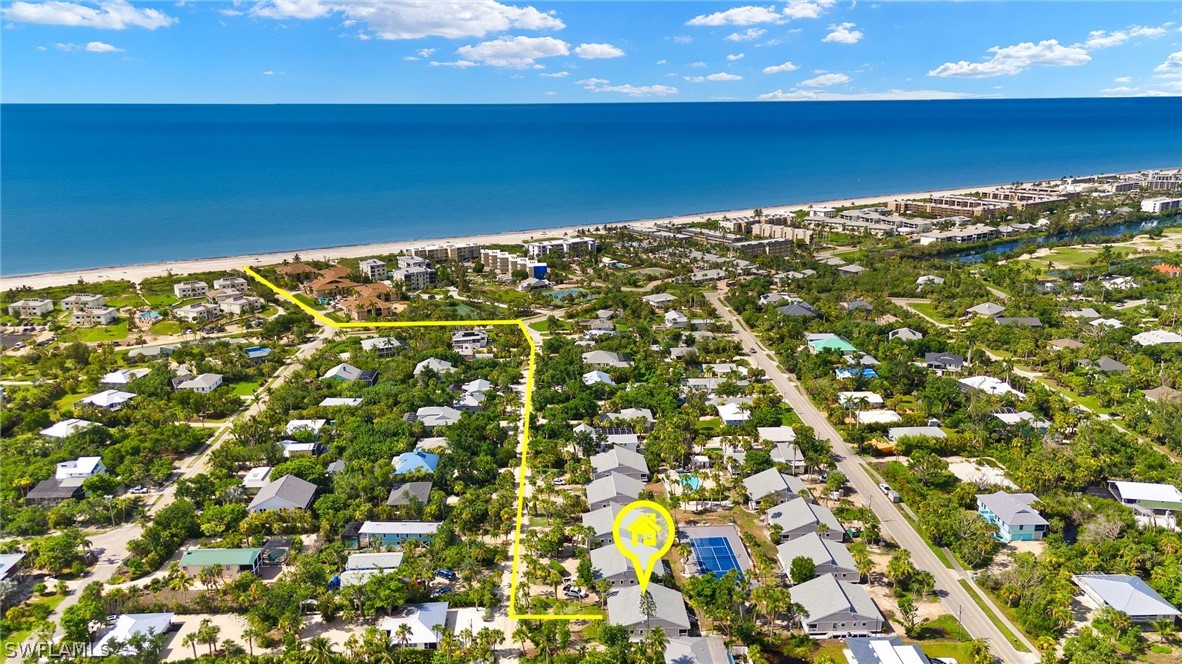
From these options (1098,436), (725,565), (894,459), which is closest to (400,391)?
(725,565)

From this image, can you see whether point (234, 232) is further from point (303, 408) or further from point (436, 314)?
point (303, 408)

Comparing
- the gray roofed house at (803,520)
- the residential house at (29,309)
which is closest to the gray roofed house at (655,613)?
the gray roofed house at (803,520)

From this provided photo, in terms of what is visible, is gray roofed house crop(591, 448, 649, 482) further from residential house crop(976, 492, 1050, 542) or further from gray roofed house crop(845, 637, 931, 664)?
residential house crop(976, 492, 1050, 542)

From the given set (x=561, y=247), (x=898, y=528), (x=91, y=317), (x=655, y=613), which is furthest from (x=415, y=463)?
(x=561, y=247)

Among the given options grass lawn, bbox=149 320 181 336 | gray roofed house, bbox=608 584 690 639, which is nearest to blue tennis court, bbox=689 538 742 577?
gray roofed house, bbox=608 584 690 639

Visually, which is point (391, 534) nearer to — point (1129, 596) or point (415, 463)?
point (415, 463)
